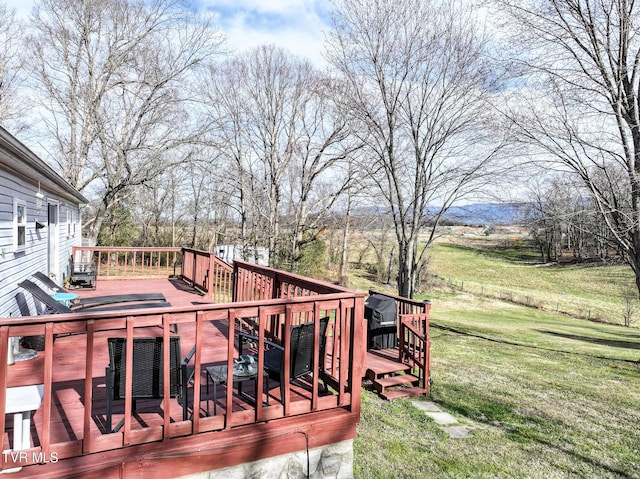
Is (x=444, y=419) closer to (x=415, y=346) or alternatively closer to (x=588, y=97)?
(x=415, y=346)

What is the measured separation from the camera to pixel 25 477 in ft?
7.25

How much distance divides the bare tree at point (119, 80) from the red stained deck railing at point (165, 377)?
12.6 metres

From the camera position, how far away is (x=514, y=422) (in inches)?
190

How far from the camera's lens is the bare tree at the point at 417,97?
8.91 m

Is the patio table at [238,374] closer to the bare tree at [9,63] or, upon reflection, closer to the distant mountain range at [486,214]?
the distant mountain range at [486,214]

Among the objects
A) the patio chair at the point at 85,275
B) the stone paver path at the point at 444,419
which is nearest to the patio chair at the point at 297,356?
the stone paver path at the point at 444,419

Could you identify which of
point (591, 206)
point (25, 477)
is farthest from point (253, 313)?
point (591, 206)

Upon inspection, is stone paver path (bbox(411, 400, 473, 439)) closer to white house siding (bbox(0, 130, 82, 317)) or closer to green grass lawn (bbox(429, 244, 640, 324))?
white house siding (bbox(0, 130, 82, 317))

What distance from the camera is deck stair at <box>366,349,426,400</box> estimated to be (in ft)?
18.1

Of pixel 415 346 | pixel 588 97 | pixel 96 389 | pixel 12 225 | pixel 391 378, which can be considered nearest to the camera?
pixel 96 389

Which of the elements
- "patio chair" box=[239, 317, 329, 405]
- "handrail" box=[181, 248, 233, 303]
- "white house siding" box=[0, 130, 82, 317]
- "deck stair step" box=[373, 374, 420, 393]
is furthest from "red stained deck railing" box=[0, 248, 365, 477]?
"handrail" box=[181, 248, 233, 303]

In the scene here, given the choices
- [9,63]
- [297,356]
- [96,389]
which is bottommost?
[96,389]

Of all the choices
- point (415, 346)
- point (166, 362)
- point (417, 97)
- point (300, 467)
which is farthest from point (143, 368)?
point (417, 97)

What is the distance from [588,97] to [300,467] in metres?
9.31
